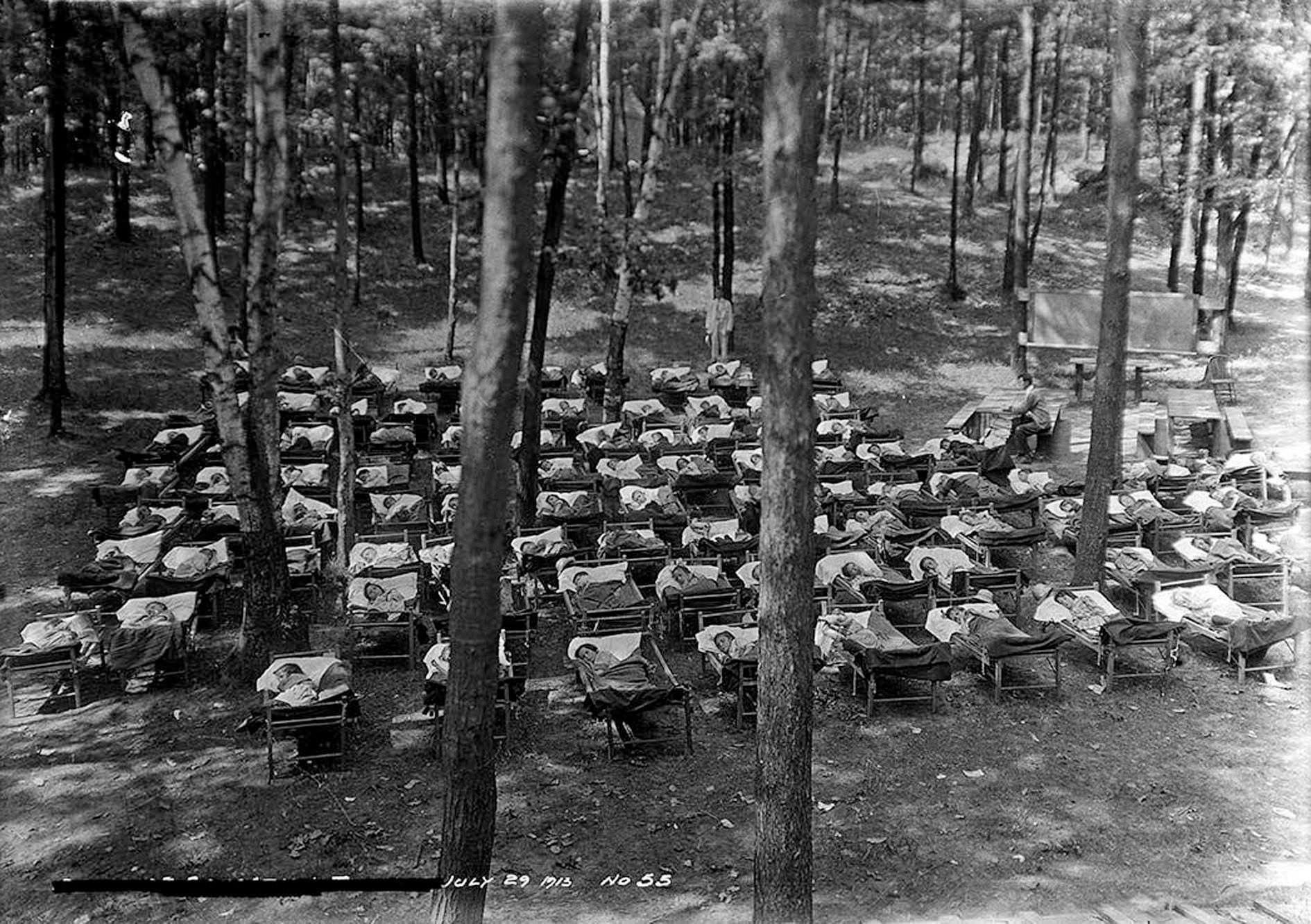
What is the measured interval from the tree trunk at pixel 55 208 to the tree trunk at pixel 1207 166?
25.6m

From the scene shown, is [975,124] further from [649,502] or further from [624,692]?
[624,692]

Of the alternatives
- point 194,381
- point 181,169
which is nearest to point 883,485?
point 181,169

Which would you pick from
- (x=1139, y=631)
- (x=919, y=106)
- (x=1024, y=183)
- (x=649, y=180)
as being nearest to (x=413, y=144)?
(x=649, y=180)

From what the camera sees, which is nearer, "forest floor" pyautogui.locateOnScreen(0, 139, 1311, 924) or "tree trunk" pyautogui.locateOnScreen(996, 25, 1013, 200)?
"forest floor" pyautogui.locateOnScreen(0, 139, 1311, 924)

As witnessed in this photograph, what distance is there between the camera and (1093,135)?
57.4 m

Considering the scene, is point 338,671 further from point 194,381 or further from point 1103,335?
point 194,381

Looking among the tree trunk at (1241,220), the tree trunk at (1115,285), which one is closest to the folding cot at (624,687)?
the tree trunk at (1115,285)

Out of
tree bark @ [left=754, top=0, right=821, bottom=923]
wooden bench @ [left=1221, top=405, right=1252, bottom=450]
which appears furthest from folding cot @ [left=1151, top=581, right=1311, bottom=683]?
tree bark @ [left=754, top=0, right=821, bottom=923]

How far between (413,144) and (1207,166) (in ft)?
74.4

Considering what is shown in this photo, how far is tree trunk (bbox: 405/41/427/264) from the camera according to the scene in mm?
32688

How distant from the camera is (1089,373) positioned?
3033 centimetres

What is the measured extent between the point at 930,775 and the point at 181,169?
953 centimetres

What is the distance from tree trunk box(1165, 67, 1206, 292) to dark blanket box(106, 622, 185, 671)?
26.2 metres

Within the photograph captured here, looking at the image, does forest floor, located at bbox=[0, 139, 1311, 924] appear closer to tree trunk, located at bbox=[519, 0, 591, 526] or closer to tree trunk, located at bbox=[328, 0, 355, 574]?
tree trunk, located at bbox=[328, 0, 355, 574]
